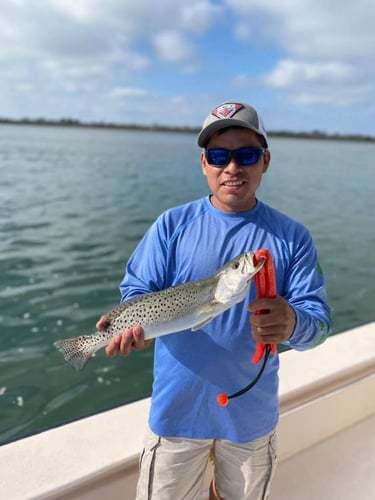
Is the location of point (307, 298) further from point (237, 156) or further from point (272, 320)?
point (237, 156)

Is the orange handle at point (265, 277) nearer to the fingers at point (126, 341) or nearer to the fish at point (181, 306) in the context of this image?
the fish at point (181, 306)

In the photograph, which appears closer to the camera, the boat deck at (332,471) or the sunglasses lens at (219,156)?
the sunglasses lens at (219,156)

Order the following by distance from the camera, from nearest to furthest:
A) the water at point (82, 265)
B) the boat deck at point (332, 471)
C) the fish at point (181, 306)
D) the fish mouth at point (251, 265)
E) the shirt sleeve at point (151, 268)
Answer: the fish mouth at point (251, 265)
the fish at point (181, 306)
the shirt sleeve at point (151, 268)
the boat deck at point (332, 471)
the water at point (82, 265)

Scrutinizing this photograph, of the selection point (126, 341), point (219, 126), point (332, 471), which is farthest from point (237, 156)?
point (332, 471)

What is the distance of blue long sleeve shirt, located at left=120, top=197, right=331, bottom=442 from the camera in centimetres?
233

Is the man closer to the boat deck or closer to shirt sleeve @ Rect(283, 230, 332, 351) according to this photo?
shirt sleeve @ Rect(283, 230, 332, 351)

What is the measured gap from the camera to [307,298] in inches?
90.2

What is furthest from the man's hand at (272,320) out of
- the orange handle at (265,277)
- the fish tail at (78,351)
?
the fish tail at (78,351)

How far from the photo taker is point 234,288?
6.65 ft

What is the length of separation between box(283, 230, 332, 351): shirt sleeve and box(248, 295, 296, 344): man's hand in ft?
0.26

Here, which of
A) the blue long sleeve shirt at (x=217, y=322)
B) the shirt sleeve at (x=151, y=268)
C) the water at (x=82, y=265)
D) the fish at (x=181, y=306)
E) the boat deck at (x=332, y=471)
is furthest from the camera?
the water at (x=82, y=265)

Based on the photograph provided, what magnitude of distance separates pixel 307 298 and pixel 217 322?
18.1 inches

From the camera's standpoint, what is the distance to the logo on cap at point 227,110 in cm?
236

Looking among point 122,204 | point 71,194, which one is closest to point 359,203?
point 122,204
